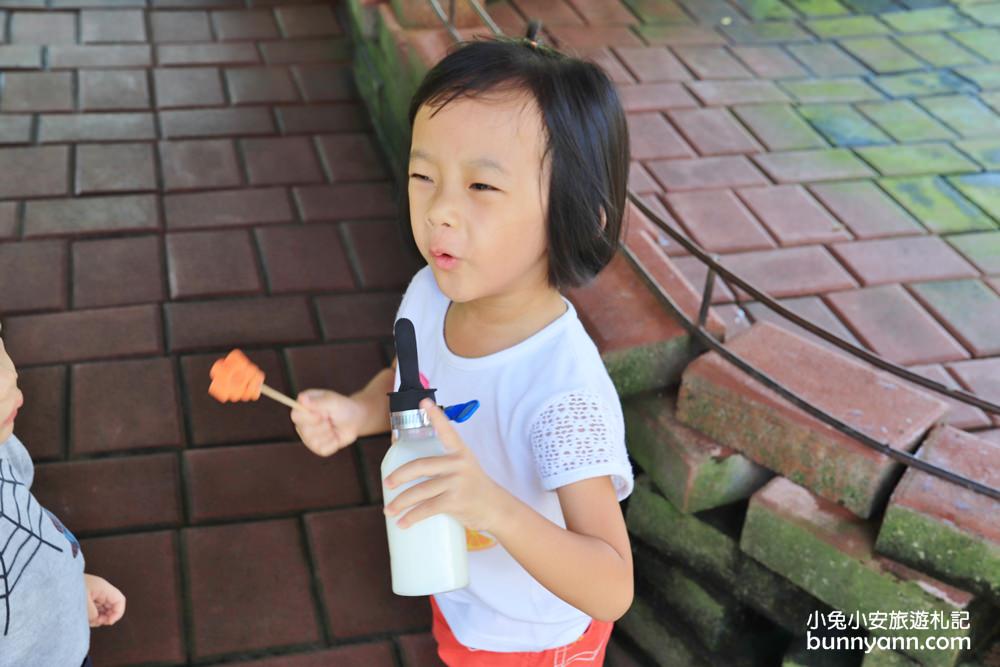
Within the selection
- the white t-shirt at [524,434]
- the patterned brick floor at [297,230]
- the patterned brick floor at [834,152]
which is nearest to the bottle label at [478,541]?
the white t-shirt at [524,434]

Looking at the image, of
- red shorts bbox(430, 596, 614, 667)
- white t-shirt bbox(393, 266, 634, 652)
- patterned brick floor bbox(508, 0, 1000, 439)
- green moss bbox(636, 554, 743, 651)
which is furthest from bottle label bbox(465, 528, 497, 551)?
patterned brick floor bbox(508, 0, 1000, 439)

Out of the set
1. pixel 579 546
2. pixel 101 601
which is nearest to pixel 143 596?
pixel 101 601

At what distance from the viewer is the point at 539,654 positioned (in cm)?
159

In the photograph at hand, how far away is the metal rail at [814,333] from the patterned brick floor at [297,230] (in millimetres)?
319

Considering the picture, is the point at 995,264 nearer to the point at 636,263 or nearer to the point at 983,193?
the point at 983,193

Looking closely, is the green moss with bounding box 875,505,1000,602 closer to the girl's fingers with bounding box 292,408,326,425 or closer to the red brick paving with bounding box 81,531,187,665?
the girl's fingers with bounding box 292,408,326,425

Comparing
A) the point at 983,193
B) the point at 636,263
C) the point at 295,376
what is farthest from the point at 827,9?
the point at 295,376

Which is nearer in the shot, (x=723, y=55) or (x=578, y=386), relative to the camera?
(x=578, y=386)

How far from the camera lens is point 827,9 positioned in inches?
141

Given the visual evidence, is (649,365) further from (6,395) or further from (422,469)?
(6,395)

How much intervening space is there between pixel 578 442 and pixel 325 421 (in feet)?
1.31

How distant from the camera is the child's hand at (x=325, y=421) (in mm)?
1485

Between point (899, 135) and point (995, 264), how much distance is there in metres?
0.61

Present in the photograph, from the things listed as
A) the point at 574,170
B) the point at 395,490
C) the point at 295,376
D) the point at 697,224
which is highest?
the point at 574,170
